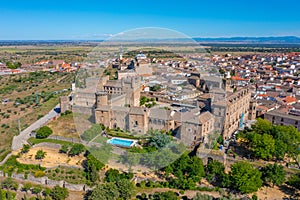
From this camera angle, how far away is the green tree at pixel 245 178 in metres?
9.18

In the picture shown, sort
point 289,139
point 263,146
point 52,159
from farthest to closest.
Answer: point 52,159 < point 289,139 < point 263,146

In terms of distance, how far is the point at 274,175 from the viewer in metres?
9.63

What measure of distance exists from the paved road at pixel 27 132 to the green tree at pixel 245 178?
10384 mm

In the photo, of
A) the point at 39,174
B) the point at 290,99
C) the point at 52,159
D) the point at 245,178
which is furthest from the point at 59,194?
the point at 290,99

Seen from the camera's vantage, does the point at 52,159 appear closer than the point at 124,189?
No

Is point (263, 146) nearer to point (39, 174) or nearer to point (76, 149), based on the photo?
point (76, 149)

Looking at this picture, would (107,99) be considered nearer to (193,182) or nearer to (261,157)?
(193,182)

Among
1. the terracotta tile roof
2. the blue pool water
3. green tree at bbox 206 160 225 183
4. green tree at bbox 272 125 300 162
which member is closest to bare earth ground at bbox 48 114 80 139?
the blue pool water

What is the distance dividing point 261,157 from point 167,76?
10.7 metres

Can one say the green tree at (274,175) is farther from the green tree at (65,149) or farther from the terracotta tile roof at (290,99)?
the terracotta tile roof at (290,99)

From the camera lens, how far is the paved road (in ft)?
43.6

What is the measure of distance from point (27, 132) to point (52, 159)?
148 inches

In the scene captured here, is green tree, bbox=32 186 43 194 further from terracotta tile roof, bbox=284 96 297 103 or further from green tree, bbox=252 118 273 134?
terracotta tile roof, bbox=284 96 297 103

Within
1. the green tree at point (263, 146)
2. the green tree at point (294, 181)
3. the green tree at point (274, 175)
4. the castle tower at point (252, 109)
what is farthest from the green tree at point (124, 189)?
the castle tower at point (252, 109)
